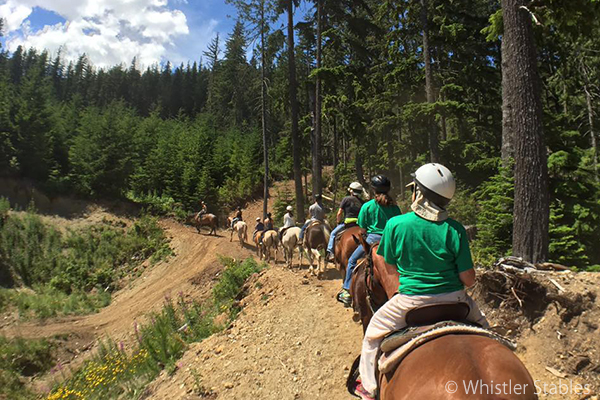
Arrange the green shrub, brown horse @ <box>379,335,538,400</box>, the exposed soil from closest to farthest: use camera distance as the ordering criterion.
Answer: brown horse @ <box>379,335,538,400</box>, the exposed soil, the green shrub

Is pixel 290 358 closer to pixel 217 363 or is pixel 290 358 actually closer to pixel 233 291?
pixel 217 363

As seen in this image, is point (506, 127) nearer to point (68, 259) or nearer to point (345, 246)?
point (345, 246)

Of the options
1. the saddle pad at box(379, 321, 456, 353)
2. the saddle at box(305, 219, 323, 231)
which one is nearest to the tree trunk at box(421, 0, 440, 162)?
the saddle at box(305, 219, 323, 231)

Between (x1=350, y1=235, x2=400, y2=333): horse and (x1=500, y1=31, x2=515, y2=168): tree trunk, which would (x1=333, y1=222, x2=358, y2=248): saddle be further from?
(x1=500, y1=31, x2=515, y2=168): tree trunk

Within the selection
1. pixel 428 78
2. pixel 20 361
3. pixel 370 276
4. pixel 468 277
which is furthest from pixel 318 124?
pixel 468 277

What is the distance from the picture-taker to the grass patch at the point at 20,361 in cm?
1051

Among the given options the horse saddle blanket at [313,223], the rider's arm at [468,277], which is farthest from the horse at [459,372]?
the horse saddle blanket at [313,223]

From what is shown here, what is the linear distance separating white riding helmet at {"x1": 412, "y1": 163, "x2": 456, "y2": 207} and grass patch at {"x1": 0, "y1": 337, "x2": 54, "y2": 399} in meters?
12.8

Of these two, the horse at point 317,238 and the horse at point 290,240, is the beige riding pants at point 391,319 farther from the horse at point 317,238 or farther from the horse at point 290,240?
the horse at point 290,240

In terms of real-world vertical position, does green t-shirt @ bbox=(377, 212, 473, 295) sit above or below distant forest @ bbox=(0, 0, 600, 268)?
below

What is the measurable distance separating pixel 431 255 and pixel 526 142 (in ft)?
17.2

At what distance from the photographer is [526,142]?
6.57 metres

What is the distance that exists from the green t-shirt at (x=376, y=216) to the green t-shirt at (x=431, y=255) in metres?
3.01

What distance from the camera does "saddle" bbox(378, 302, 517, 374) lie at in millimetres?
2471
